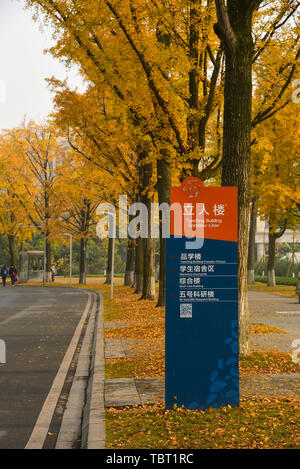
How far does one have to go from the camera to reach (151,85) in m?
15.0

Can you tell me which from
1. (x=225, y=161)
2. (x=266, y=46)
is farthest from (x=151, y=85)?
(x=225, y=161)

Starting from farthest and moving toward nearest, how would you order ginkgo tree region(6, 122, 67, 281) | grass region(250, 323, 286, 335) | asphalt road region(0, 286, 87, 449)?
ginkgo tree region(6, 122, 67, 281)
grass region(250, 323, 286, 335)
asphalt road region(0, 286, 87, 449)

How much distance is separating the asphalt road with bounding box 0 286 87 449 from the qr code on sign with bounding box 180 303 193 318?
207cm

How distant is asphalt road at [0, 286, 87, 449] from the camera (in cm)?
677

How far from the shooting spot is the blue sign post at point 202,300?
658 cm

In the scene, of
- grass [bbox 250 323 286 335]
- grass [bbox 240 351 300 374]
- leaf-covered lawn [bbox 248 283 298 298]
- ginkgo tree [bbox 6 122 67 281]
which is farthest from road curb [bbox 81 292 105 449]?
ginkgo tree [bbox 6 122 67 281]

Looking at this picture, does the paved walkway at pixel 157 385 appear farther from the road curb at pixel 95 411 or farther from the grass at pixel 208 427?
the grass at pixel 208 427

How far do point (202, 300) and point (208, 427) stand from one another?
1342 mm

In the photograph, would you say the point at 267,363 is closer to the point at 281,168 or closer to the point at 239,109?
the point at 239,109

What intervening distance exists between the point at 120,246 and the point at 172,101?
68449mm

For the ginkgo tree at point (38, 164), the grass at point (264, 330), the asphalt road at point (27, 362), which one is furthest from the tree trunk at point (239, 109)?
the ginkgo tree at point (38, 164)

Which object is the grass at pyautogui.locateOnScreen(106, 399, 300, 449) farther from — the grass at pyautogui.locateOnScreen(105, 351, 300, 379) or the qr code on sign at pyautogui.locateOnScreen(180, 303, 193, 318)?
the grass at pyautogui.locateOnScreen(105, 351, 300, 379)

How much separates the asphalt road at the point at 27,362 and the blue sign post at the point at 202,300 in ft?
5.85
